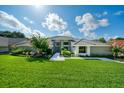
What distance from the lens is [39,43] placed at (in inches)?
584

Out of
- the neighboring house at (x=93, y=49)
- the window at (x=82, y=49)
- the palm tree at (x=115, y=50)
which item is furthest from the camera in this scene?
the window at (x=82, y=49)

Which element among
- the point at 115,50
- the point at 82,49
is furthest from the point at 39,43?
the point at 115,50

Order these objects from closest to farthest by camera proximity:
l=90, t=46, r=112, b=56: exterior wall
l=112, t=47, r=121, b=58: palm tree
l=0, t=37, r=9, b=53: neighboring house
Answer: l=112, t=47, r=121, b=58: palm tree
l=90, t=46, r=112, b=56: exterior wall
l=0, t=37, r=9, b=53: neighboring house

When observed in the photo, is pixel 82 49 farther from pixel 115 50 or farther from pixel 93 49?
pixel 115 50

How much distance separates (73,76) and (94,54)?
30.0 ft

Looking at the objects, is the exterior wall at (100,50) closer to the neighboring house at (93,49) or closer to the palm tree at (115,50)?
the neighboring house at (93,49)

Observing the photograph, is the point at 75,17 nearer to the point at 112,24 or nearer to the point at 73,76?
the point at 112,24

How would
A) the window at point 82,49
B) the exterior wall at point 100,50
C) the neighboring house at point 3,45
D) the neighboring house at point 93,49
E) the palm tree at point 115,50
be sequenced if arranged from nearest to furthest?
1. the palm tree at point 115,50
2. the neighboring house at point 93,49
3. the exterior wall at point 100,50
4. the window at point 82,49
5. the neighboring house at point 3,45

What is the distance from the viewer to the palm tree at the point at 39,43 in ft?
48.8

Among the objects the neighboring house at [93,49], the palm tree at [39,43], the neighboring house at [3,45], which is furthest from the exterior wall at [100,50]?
the neighboring house at [3,45]

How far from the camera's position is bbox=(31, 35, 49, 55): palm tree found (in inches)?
585

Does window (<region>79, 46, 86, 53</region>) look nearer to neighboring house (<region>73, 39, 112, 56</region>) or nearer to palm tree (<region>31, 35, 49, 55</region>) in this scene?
neighboring house (<region>73, 39, 112, 56</region>)

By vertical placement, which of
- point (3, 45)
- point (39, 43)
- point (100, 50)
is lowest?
point (100, 50)

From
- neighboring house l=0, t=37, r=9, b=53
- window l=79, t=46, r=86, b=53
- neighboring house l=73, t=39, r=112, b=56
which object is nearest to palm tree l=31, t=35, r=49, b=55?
neighboring house l=73, t=39, r=112, b=56
